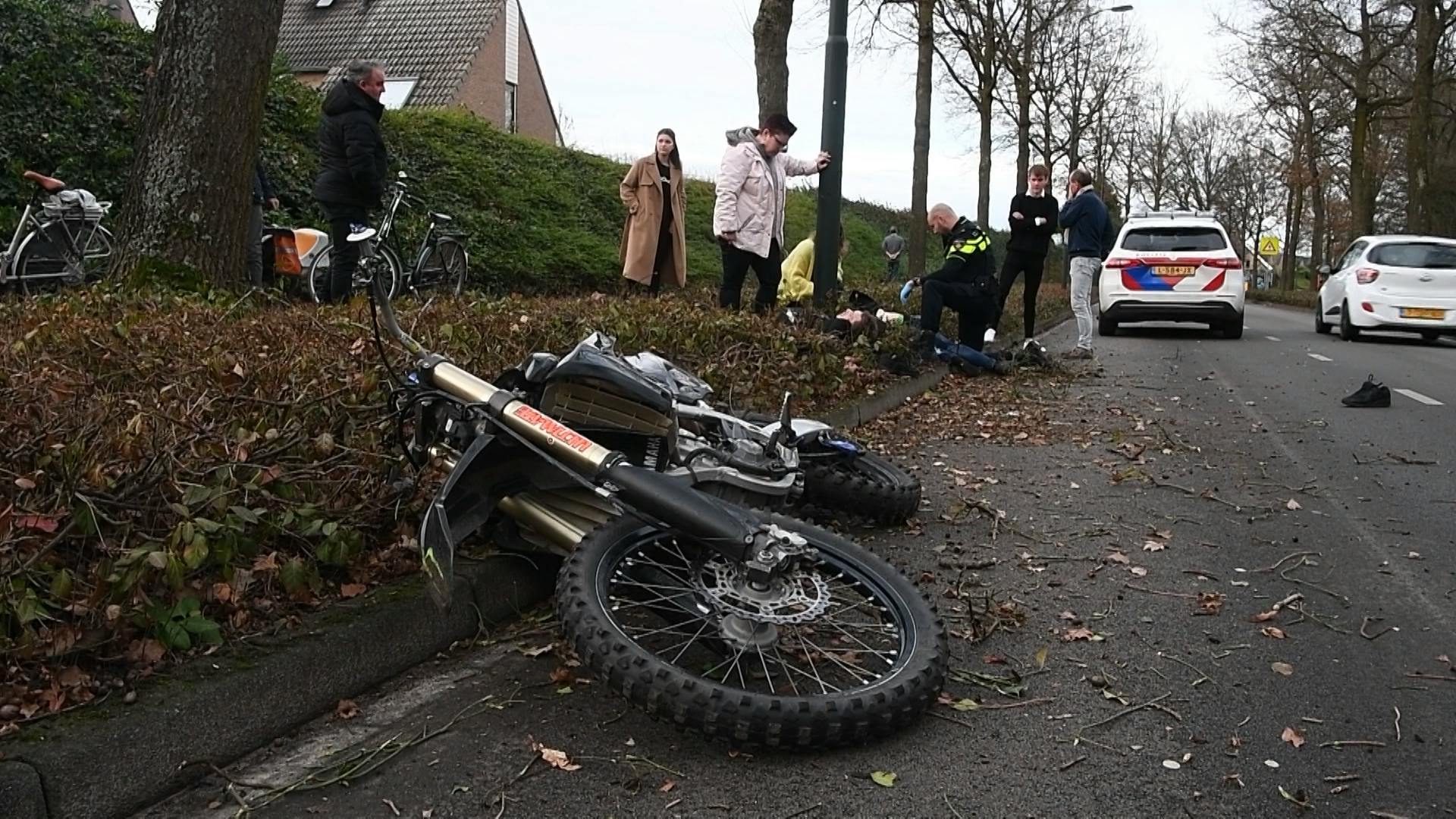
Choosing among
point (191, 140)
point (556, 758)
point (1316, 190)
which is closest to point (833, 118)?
point (191, 140)

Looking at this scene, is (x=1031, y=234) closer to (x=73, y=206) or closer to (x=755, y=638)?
(x=73, y=206)

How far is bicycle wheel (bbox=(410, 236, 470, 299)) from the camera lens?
12.2m

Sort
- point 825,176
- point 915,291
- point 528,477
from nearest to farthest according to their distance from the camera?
point 528,477 → point 825,176 → point 915,291

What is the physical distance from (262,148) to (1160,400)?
8.94 metres

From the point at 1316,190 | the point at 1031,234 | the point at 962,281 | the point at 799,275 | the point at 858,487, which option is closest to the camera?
the point at 858,487

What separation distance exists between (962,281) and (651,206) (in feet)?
9.60

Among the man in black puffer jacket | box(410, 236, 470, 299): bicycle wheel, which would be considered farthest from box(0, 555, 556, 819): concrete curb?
box(410, 236, 470, 299): bicycle wheel

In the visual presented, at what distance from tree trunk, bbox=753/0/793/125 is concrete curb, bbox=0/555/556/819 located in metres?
8.99

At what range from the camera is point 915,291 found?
17.1 m

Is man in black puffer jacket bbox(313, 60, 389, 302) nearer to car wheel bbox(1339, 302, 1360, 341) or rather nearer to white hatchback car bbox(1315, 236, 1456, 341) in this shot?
white hatchback car bbox(1315, 236, 1456, 341)

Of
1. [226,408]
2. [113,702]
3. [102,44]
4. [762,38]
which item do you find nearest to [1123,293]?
[762,38]

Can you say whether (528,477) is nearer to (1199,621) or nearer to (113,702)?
(113,702)

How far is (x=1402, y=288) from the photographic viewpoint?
57.6 ft

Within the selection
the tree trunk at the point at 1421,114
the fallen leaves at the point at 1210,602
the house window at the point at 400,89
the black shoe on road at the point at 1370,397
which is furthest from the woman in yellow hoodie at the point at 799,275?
A: the house window at the point at 400,89
